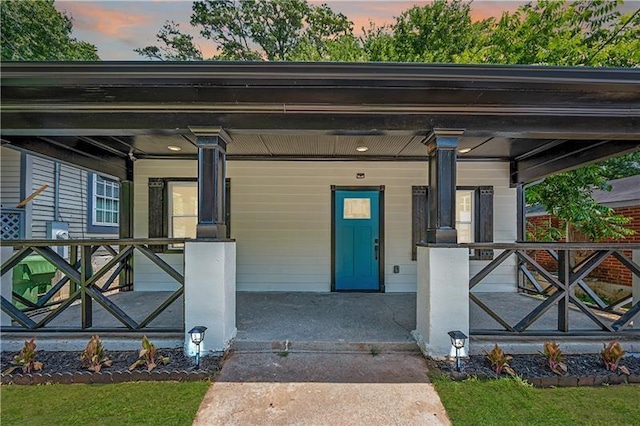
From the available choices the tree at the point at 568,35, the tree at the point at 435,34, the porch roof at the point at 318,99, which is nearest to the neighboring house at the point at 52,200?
the porch roof at the point at 318,99

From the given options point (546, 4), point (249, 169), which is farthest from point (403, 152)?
point (546, 4)

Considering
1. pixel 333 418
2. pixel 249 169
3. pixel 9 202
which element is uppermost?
pixel 249 169

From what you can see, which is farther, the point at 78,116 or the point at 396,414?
the point at 78,116

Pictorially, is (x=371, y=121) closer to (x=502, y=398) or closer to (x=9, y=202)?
(x=502, y=398)

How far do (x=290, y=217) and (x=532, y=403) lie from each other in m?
4.23

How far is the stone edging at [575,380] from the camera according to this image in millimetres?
2824

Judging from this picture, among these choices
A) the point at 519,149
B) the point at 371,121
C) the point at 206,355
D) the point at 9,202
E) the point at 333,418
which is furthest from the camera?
the point at 9,202

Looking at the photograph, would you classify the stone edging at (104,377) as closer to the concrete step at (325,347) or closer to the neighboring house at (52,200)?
the concrete step at (325,347)

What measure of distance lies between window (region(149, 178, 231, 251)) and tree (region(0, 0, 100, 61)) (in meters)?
7.03

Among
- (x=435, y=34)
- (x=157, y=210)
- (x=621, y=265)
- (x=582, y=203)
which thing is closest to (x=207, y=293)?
(x=157, y=210)

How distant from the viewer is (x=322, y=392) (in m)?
2.70

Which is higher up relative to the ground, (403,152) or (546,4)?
(546,4)

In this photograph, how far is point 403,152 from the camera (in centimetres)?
543

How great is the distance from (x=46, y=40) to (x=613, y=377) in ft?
46.9
